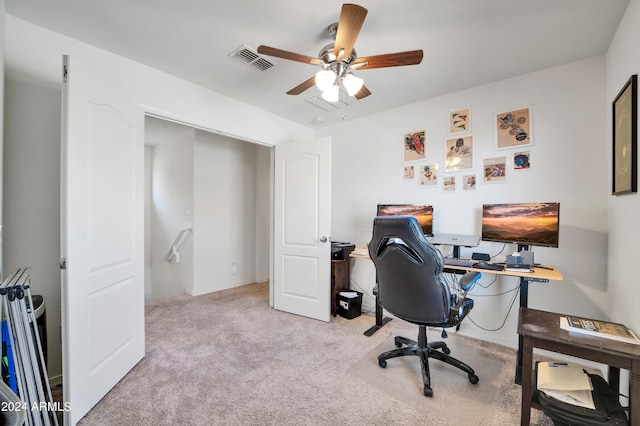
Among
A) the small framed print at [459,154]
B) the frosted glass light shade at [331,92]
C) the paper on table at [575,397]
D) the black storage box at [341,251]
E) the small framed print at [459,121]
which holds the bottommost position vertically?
the paper on table at [575,397]

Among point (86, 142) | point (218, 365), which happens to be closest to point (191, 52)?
point (86, 142)

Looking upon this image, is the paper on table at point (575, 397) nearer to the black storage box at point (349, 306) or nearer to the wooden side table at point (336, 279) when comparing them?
the black storage box at point (349, 306)

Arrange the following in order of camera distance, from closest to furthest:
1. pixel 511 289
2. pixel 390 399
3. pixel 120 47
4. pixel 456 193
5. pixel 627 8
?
1. pixel 627 8
2. pixel 390 399
3. pixel 120 47
4. pixel 511 289
5. pixel 456 193

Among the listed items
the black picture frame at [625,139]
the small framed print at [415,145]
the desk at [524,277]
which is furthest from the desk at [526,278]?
the small framed print at [415,145]

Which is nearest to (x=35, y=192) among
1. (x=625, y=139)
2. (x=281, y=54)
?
(x=281, y=54)

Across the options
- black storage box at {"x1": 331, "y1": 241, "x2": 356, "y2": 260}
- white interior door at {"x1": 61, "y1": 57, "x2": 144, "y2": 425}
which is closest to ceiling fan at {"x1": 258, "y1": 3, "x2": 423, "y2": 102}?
white interior door at {"x1": 61, "y1": 57, "x2": 144, "y2": 425}

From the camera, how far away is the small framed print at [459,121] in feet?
9.42

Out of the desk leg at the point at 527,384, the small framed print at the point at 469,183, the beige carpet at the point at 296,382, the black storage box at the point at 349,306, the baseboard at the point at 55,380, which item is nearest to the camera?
the desk leg at the point at 527,384

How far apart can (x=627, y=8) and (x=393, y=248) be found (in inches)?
79.6

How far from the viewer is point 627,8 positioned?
5.62 feet

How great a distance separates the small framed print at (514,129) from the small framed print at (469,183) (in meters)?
0.36

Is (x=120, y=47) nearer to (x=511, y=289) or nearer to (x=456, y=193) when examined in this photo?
(x=456, y=193)

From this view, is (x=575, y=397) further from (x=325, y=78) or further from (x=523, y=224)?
(x=325, y=78)

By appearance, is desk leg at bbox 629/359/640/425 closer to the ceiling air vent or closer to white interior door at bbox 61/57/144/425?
white interior door at bbox 61/57/144/425
